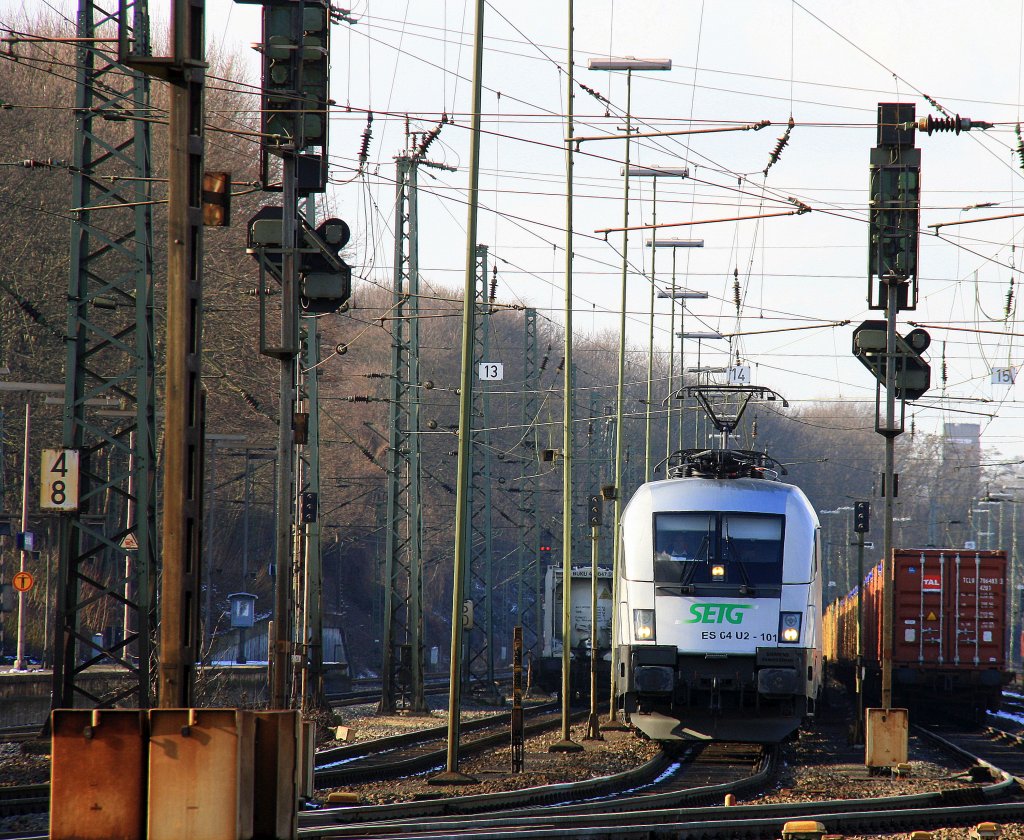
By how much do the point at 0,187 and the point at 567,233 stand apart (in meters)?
18.2

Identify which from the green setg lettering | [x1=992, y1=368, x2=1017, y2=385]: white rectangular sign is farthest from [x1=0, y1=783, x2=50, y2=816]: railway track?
[x1=992, y1=368, x2=1017, y2=385]: white rectangular sign

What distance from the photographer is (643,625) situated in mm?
18406

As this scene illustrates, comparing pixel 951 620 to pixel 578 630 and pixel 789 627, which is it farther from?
pixel 789 627

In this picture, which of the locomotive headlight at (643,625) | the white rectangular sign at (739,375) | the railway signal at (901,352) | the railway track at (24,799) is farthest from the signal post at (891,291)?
the white rectangular sign at (739,375)

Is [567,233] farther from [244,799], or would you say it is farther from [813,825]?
[244,799]

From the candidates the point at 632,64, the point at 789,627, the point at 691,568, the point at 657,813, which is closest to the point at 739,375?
the point at 632,64

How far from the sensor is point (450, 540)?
74438 millimetres

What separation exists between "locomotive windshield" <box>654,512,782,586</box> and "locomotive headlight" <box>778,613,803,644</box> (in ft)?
A: 1.54

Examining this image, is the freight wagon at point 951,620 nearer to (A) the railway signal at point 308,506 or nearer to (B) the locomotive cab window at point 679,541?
(B) the locomotive cab window at point 679,541

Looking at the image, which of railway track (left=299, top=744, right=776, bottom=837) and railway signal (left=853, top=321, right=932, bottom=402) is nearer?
railway track (left=299, top=744, right=776, bottom=837)

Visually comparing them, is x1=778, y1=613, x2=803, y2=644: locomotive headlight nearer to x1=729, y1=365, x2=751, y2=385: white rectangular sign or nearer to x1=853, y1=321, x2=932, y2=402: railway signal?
x1=853, y1=321, x2=932, y2=402: railway signal

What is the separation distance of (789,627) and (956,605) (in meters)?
11.4

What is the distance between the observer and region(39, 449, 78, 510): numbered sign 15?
17766 mm

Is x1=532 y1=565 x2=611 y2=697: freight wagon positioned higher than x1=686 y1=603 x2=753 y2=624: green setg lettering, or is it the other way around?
x1=686 y1=603 x2=753 y2=624: green setg lettering
